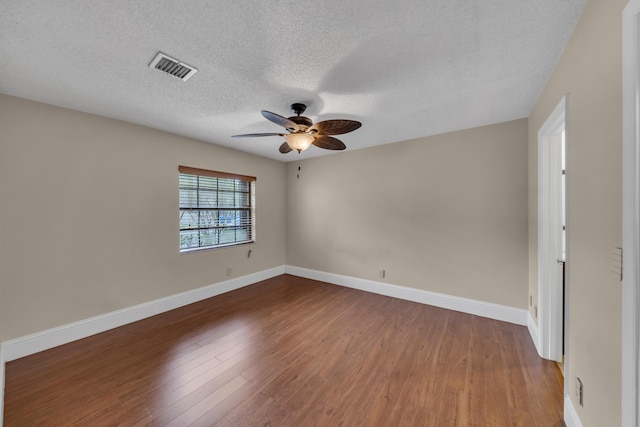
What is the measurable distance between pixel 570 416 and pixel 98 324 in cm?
426

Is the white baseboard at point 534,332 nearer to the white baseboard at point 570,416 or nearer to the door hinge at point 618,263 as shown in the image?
the white baseboard at point 570,416

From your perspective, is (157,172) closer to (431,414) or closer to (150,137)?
(150,137)

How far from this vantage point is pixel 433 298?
11.1 ft

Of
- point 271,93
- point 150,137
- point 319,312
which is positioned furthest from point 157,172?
point 319,312

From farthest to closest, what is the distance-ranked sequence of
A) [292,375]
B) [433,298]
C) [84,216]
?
1. [433,298]
2. [84,216]
3. [292,375]

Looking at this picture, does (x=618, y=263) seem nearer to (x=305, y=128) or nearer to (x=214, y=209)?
(x=305, y=128)

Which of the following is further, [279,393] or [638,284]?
[279,393]

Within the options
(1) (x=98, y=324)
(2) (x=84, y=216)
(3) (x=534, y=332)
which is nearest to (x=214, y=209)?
(2) (x=84, y=216)

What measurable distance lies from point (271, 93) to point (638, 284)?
250cm

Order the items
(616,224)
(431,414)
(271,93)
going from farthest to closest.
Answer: (271,93), (431,414), (616,224)

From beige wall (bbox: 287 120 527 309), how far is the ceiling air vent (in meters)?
2.85

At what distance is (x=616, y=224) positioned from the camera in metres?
1.01

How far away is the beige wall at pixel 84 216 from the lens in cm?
220

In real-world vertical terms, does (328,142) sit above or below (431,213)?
above
